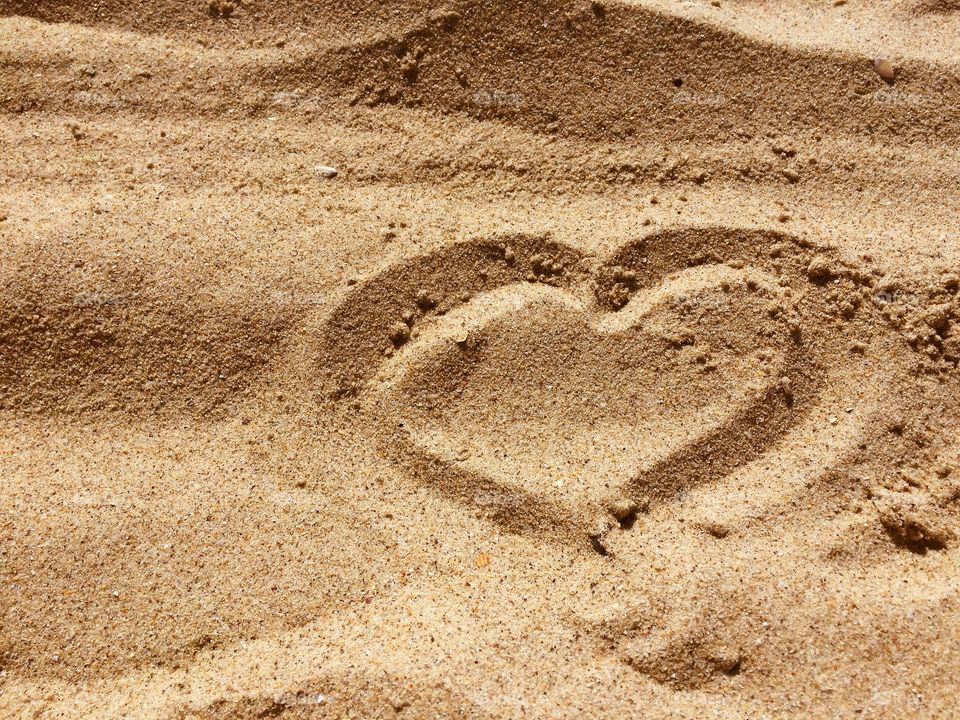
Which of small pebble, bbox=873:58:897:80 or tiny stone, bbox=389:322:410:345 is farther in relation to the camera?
small pebble, bbox=873:58:897:80

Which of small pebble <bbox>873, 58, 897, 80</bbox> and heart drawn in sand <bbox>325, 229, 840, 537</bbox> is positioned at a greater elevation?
small pebble <bbox>873, 58, 897, 80</bbox>

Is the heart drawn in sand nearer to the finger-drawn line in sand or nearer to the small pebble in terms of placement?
the finger-drawn line in sand

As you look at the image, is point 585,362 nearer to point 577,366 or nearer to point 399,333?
point 577,366

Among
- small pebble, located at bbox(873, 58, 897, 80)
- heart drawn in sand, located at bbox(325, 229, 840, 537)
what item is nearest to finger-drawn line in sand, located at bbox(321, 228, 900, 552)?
heart drawn in sand, located at bbox(325, 229, 840, 537)

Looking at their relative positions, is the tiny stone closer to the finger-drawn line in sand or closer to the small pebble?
the finger-drawn line in sand

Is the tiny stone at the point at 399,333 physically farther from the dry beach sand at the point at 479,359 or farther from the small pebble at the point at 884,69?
the small pebble at the point at 884,69

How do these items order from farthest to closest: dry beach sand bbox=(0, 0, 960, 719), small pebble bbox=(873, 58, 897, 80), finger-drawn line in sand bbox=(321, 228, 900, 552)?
small pebble bbox=(873, 58, 897, 80) → finger-drawn line in sand bbox=(321, 228, 900, 552) → dry beach sand bbox=(0, 0, 960, 719)

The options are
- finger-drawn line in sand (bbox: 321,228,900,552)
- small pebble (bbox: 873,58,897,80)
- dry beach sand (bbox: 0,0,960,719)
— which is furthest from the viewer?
small pebble (bbox: 873,58,897,80)
